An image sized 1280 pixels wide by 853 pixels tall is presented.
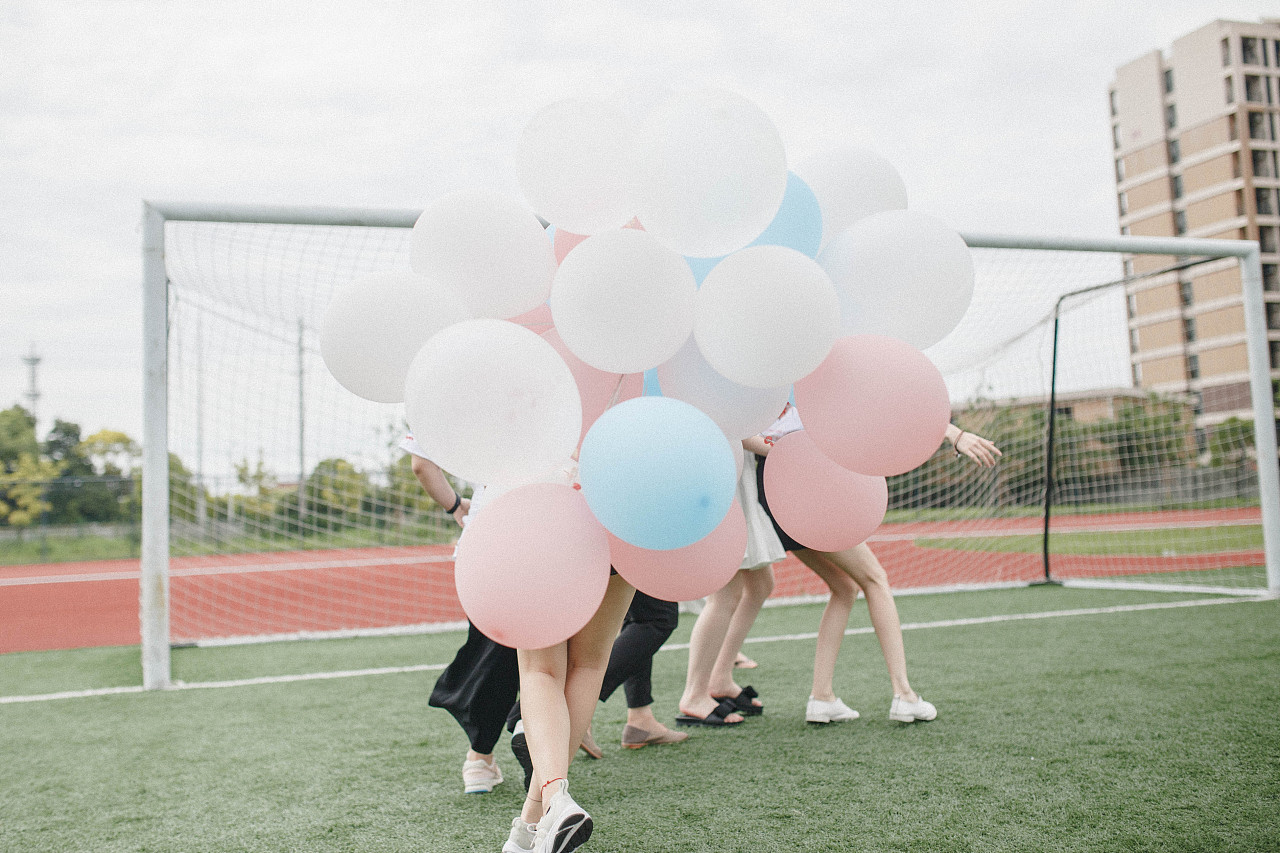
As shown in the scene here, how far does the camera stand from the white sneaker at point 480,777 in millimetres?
2547

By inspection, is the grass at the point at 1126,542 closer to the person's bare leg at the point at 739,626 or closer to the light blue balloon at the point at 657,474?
the person's bare leg at the point at 739,626

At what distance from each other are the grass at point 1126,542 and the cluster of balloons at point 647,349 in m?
7.48

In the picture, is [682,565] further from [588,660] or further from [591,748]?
[591,748]

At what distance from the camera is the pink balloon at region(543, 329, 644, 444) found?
5.97 feet

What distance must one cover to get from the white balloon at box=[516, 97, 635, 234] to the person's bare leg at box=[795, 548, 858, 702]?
1856mm

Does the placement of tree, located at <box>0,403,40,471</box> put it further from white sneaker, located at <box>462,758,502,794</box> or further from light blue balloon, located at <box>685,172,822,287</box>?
light blue balloon, located at <box>685,172,822,287</box>

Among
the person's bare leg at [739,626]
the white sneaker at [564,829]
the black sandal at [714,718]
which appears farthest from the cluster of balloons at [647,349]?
the person's bare leg at [739,626]

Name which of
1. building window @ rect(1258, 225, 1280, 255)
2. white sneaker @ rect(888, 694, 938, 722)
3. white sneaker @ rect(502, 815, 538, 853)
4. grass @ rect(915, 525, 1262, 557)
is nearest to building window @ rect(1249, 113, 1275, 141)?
building window @ rect(1258, 225, 1280, 255)

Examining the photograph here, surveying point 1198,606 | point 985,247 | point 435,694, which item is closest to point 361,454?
point 435,694

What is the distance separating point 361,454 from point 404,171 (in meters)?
2.40

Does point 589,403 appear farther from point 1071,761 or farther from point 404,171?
point 404,171

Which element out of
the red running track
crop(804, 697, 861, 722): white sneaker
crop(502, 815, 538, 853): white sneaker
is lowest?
the red running track

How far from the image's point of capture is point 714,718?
328 centimetres

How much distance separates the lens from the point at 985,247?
226 inches
